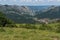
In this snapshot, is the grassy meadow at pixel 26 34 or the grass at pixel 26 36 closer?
the grass at pixel 26 36

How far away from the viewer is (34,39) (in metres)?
30.9

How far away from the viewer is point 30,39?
3081 cm

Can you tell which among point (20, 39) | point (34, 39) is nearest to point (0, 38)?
point (20, 39)

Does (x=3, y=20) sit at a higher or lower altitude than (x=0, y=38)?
lower

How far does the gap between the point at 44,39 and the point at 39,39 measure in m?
0.77

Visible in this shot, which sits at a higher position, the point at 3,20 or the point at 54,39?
the point at 54,39

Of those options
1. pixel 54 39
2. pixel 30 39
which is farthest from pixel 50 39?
pixel 30 39

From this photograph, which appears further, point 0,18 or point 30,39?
point 0,18

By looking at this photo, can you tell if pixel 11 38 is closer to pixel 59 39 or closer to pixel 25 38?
pixel 25 38

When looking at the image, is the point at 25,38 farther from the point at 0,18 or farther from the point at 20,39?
the point at 0,18

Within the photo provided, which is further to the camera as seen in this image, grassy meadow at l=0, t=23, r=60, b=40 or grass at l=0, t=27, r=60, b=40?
grassy meadow at l=0, t=23, r=60, b=40

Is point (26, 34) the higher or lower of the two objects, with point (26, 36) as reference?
lower

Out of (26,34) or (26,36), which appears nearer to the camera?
(26,36)

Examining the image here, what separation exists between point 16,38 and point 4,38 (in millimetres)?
1780
